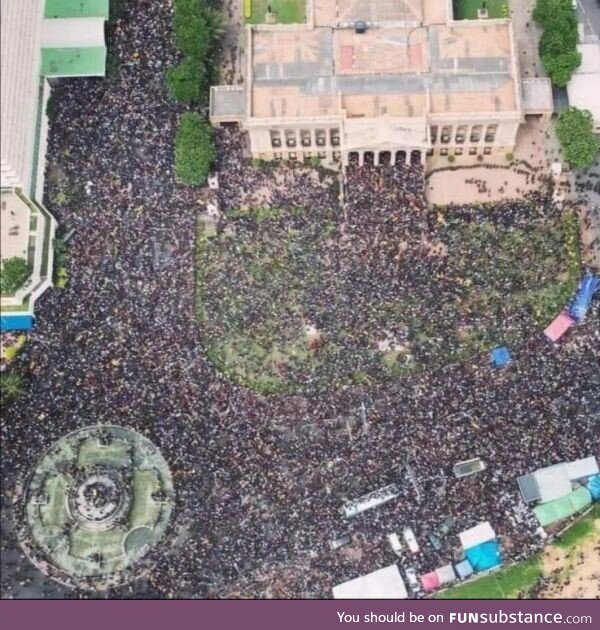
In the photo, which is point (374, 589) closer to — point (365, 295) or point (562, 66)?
point (365, 295)

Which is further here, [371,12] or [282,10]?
[282,10]

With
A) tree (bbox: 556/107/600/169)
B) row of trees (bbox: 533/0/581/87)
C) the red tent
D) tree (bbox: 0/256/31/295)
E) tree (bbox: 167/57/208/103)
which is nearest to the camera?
tree (bbox: 0/256/31/295)

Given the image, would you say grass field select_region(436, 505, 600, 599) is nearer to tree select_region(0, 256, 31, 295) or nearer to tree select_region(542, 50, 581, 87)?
tree select_region(542, 50, 581, 87)

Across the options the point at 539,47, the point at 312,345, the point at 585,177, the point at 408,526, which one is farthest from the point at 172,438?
the point at 539,47

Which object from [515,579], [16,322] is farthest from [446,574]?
[16,322]

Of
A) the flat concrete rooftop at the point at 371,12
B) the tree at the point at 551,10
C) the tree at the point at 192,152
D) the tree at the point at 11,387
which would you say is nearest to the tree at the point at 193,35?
the tree at the point at 192,152

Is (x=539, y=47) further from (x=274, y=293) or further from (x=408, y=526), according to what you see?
(x=408, y=526)

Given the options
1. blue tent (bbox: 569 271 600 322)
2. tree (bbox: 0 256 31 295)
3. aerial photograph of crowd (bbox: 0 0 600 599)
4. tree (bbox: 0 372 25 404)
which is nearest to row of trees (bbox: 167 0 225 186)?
aerial photograph of crowd (bbox: 0 0 600 599)
